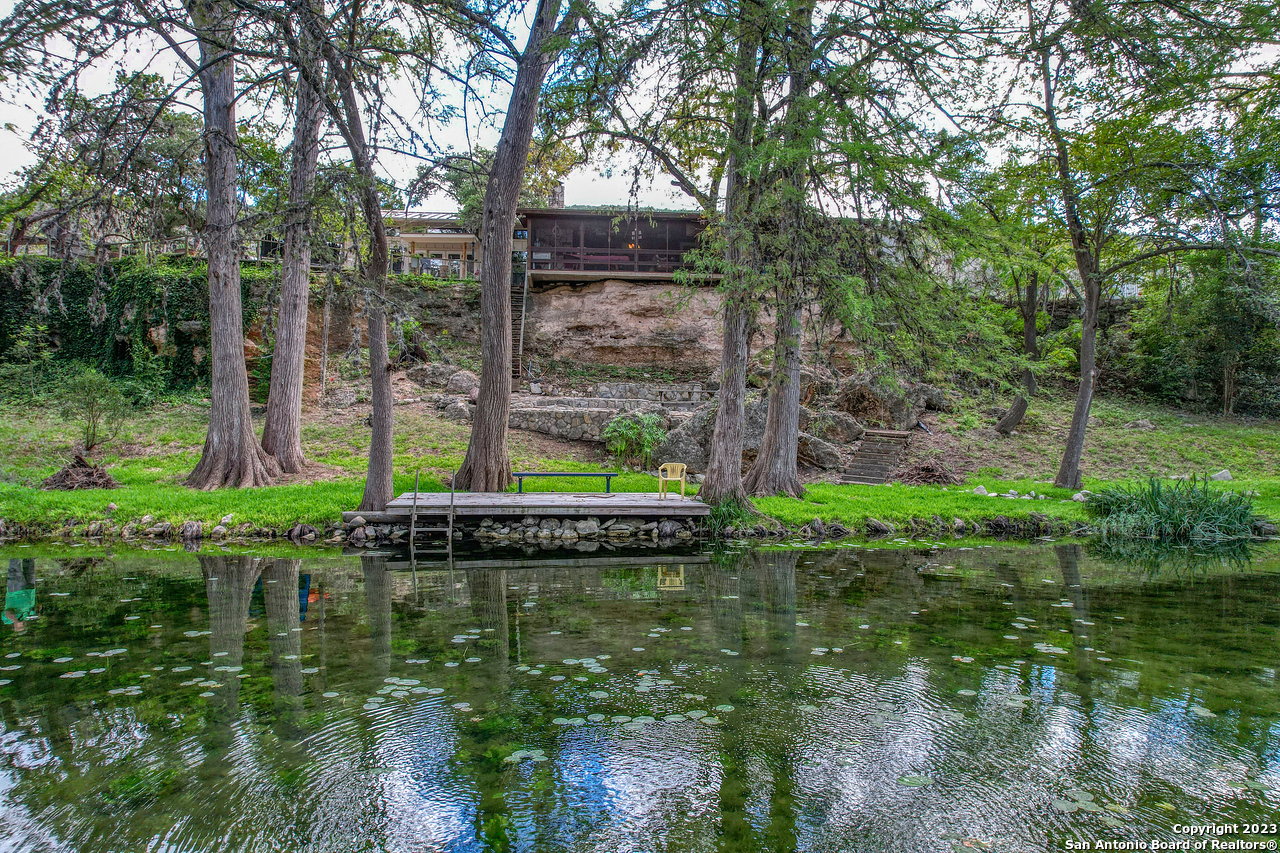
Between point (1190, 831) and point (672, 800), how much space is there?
2198 mm

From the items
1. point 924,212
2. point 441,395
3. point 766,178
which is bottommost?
point 441,395

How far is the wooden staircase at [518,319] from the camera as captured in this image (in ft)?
76.0

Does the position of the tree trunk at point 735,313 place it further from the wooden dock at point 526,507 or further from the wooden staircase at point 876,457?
the wooden staircase at point 876,457

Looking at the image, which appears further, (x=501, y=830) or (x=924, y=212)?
(x=924, y=212)

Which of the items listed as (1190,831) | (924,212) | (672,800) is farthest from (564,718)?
(924,212)

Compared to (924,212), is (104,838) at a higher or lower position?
lower

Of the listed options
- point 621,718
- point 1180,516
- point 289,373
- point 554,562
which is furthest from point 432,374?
point 1180,516

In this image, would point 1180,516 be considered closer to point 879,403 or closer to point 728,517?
point 728,517

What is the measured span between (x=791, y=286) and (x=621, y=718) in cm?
643

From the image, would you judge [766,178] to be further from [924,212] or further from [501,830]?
[501,830]

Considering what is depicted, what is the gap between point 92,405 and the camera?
13.3 metres

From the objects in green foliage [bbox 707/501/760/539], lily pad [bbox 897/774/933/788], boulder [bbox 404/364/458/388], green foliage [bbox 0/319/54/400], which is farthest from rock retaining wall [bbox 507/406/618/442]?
lily pad [bbox 897/774/933/788]

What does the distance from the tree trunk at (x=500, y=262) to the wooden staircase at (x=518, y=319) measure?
37.5 feet

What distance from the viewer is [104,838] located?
108 inches
